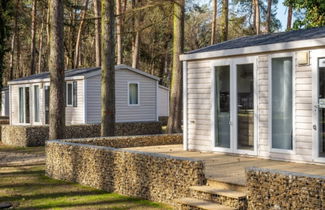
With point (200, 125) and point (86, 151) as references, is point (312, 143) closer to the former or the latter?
point (200, 125)

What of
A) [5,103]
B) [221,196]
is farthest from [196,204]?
[5,103]

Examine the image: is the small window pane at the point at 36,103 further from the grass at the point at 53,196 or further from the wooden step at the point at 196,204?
the wooden step at the point at 196,204

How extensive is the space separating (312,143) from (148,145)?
207 inches

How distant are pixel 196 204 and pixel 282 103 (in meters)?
3.69

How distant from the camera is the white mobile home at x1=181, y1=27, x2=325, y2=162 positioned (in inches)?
352

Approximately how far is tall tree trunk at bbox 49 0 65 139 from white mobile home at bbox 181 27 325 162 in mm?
3648

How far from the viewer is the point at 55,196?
29.1 feet

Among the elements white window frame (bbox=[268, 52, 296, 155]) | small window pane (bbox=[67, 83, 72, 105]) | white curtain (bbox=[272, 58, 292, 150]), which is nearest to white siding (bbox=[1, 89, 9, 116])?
small window pane (bbox=[67, 83, 72, 105])

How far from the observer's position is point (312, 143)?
8898mm

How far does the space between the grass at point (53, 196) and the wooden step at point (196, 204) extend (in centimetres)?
68

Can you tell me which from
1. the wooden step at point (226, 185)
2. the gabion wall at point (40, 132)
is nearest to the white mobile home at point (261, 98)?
the wooden step at point (226, 185)

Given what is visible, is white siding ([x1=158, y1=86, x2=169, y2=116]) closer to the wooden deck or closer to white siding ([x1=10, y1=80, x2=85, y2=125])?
white siding ([x1=10, y1=80, x2=85, y2=125])

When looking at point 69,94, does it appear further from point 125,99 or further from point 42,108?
point 125,99

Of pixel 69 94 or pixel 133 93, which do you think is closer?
pixel 69 94
